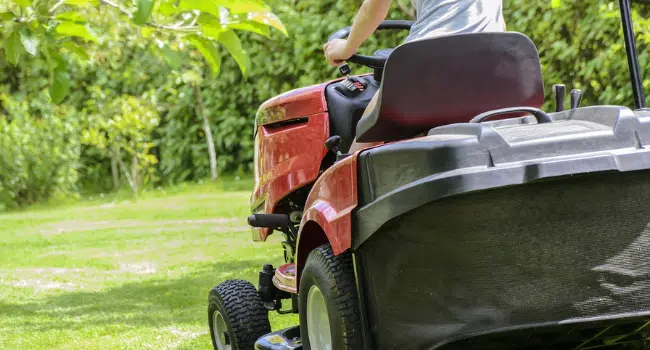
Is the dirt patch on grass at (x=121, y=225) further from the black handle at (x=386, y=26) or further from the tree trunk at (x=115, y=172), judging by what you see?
the black handle at (x=386, y=26)

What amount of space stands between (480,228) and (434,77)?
0.44 meters

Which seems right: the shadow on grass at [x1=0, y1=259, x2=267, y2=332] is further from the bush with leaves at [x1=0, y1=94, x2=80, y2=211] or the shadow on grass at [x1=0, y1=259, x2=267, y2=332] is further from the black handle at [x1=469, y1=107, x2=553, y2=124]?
the bush with leaves at [x1=0, y1=94, x2=80, y2=211]

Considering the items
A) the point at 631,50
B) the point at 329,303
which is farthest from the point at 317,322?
the point at 631,50

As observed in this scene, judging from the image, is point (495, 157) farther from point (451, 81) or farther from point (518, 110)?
point (451, 81)

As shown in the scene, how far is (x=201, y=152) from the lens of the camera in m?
15.8

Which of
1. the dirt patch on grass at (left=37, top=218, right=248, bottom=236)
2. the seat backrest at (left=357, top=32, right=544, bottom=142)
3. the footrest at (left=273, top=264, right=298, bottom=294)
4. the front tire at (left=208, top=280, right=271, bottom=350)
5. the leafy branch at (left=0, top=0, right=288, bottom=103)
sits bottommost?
the dirt patch on grass at (left=37, top=218, right=248, bottom=236)

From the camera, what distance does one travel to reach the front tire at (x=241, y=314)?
374cm

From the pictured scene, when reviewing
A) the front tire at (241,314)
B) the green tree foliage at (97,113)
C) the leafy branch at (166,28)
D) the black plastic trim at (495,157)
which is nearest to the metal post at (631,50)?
the black plastic trim at (495,157)

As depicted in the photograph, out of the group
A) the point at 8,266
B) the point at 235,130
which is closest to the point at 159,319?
the point at 8,266

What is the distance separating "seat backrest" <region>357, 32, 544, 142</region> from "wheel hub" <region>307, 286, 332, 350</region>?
1.66 ft

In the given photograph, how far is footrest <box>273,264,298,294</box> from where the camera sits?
3455mm

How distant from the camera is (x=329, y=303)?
271cm

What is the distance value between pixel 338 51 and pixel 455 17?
40 centimetres

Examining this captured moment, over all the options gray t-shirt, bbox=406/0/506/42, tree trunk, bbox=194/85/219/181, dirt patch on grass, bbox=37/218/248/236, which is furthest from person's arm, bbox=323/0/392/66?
tree trunk, bbox=194/85/219/181
